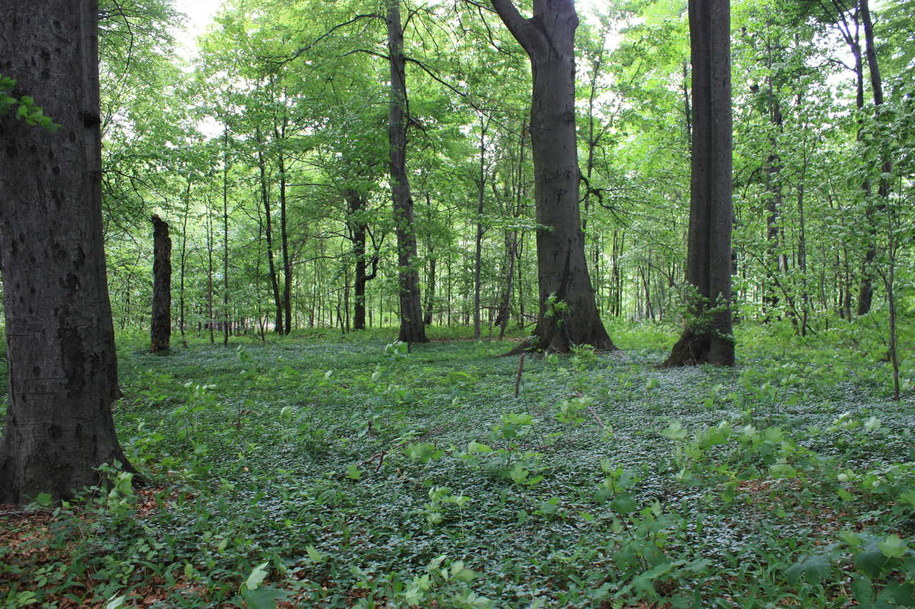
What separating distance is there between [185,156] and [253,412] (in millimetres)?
7356

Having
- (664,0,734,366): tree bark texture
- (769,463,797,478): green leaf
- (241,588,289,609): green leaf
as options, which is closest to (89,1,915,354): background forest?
(664,0,734,366): tree bark texture

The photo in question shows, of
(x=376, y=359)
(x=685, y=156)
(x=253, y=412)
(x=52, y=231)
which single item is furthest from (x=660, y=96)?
(x=52, y=231)

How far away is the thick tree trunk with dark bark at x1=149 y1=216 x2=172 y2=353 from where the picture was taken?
10422 millimetres

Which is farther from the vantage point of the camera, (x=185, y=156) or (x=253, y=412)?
(x=185, y=156)

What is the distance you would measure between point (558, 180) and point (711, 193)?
2.22 metres

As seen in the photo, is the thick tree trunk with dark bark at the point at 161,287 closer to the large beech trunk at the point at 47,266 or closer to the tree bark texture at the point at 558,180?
the tree bark texture at the point at 558,180

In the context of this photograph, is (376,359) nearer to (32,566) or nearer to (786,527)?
(32,566)

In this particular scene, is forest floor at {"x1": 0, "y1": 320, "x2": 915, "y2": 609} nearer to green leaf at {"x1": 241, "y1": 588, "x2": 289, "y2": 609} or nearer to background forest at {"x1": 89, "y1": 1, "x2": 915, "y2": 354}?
green leaf at {"x1": 241, "y1": 588, "x2": 289, "y2": 609}

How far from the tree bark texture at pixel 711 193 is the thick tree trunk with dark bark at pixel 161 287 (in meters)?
9.96

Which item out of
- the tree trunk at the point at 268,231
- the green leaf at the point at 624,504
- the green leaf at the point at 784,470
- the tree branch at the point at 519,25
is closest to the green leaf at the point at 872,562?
the green leaf at the point at 784,470

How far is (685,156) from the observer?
13312 millimetres

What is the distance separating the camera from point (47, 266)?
2.55 meters

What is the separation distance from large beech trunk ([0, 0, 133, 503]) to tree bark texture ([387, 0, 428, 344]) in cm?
751

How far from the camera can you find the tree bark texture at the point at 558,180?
23.8ft
